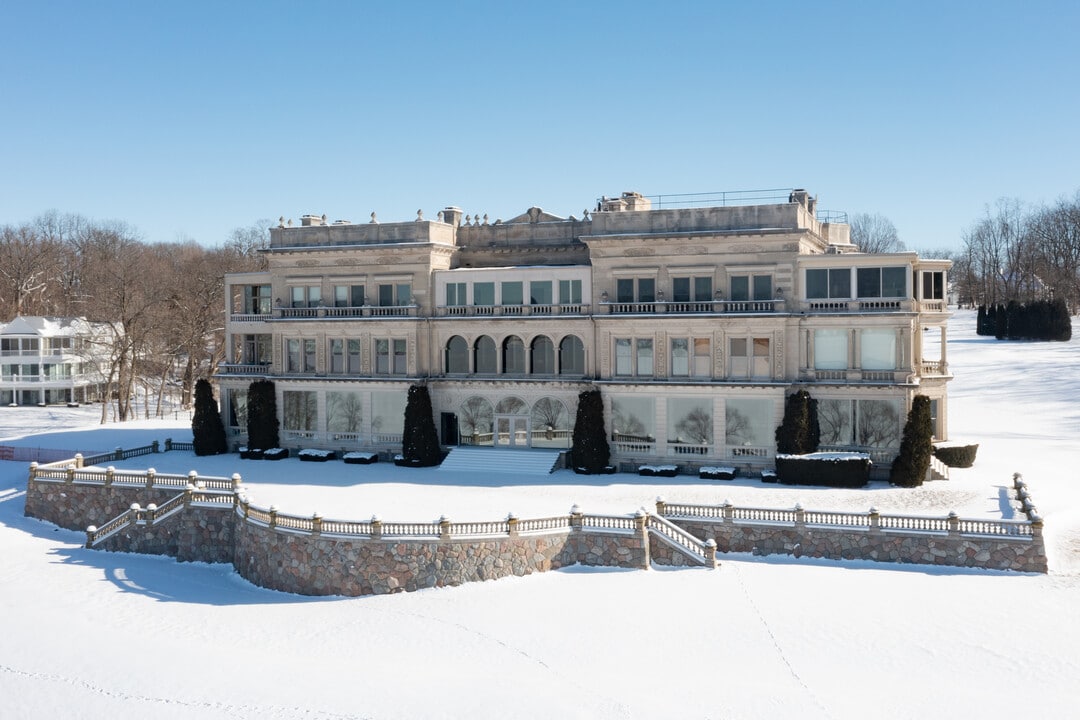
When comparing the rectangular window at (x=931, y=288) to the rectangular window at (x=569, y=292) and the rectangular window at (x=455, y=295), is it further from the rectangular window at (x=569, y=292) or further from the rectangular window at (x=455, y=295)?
the rectangular window at (x=455, y=295)

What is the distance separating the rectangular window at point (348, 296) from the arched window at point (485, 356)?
254 inches

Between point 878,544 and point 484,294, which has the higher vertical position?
point 484,294

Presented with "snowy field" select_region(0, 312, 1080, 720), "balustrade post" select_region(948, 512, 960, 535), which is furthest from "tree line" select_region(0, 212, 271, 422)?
"balustrade post" select_region(948, 512, 960, 535)

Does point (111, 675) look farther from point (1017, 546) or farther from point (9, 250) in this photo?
point (9, 250)

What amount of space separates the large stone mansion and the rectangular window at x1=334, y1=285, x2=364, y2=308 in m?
0.07

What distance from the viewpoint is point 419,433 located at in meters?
46.8

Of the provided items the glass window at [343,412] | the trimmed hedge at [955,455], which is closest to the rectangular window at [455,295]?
the glass window at [343,412]

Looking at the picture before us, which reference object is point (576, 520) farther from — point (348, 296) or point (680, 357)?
point (348, 296)

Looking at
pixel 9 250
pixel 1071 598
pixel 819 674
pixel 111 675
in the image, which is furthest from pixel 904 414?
pixel 9 250

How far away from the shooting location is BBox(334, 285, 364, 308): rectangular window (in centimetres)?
4991

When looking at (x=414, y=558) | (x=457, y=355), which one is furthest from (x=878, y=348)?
(x=414, y=558)

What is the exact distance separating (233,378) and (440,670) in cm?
2979

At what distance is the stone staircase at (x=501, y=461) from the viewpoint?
4466 centimetres

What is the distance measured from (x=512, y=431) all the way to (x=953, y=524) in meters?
21.3
